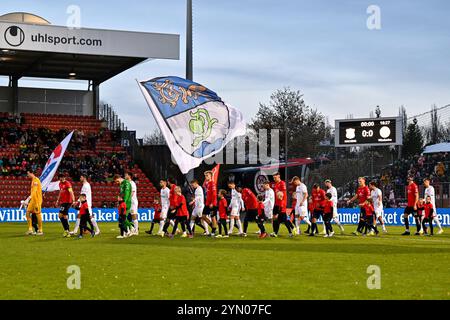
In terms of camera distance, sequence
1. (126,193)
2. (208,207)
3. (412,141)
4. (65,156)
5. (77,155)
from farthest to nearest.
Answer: (412,141), (77,155), (65,156), (208,207), (126,193)

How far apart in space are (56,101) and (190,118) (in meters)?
36.6

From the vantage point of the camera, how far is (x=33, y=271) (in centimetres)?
1402

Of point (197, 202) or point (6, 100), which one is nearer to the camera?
point (197, 202)

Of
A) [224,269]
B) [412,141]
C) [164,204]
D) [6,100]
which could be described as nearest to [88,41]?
[6,100]

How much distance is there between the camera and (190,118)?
2400cm

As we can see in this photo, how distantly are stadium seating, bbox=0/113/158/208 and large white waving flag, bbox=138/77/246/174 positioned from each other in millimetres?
20048

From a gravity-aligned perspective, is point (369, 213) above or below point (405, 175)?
below

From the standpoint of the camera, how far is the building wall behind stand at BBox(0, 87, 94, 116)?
57.3 metres

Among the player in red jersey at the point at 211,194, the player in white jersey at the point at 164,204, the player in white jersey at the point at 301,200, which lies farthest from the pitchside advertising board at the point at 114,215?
the player in red jersey at the point at 211,194

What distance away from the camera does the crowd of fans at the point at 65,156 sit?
154ft

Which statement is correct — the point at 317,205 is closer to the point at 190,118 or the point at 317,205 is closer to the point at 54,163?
the point at 190,118

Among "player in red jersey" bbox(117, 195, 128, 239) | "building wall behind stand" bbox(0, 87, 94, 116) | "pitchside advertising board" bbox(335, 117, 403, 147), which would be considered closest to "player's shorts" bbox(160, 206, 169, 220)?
"player in red jersey" bbox(117, 195, 128, 239)

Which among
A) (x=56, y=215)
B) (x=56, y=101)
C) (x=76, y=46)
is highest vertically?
(x=76, y=46)
